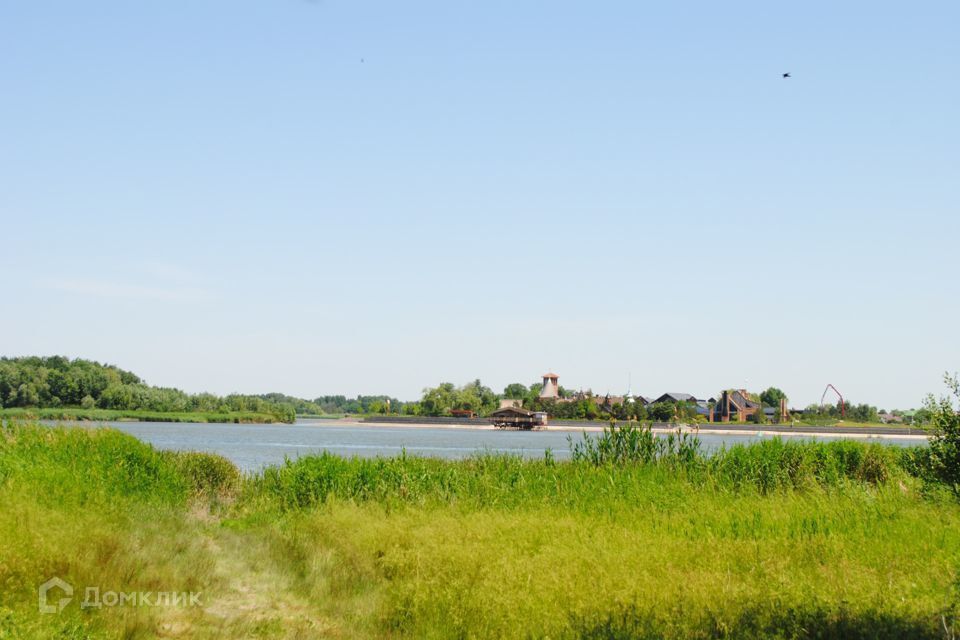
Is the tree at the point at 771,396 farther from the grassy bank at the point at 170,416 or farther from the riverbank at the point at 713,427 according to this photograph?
the grassy bank at the point at 170,416

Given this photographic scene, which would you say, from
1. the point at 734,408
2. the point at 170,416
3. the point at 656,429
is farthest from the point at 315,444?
the point at 734,408

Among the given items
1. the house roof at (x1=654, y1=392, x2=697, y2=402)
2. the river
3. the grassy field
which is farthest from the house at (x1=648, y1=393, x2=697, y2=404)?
the grassy field

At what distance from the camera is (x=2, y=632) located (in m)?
8.41

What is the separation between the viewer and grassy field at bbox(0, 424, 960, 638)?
9.79 meters

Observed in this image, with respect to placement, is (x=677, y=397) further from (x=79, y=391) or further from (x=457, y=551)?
(x=457, y=551)

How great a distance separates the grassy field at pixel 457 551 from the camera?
979cm

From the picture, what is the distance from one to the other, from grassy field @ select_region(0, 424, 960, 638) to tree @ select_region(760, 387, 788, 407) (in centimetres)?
17036

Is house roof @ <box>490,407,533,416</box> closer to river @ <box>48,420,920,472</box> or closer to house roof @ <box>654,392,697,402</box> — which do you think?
river @ <box>48,420,920,472</box>

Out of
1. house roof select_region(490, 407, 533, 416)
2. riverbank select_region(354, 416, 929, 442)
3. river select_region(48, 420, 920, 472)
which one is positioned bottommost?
river select_region(48, 420, 920, 472)

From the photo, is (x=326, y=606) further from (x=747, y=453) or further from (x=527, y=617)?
(x=747, y=453)

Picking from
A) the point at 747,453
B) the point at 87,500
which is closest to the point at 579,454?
the point at 747,453

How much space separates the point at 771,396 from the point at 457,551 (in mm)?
183038

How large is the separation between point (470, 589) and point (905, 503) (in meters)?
12.0

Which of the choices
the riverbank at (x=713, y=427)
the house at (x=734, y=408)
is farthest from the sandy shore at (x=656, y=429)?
the house at (x=734, y=408)
